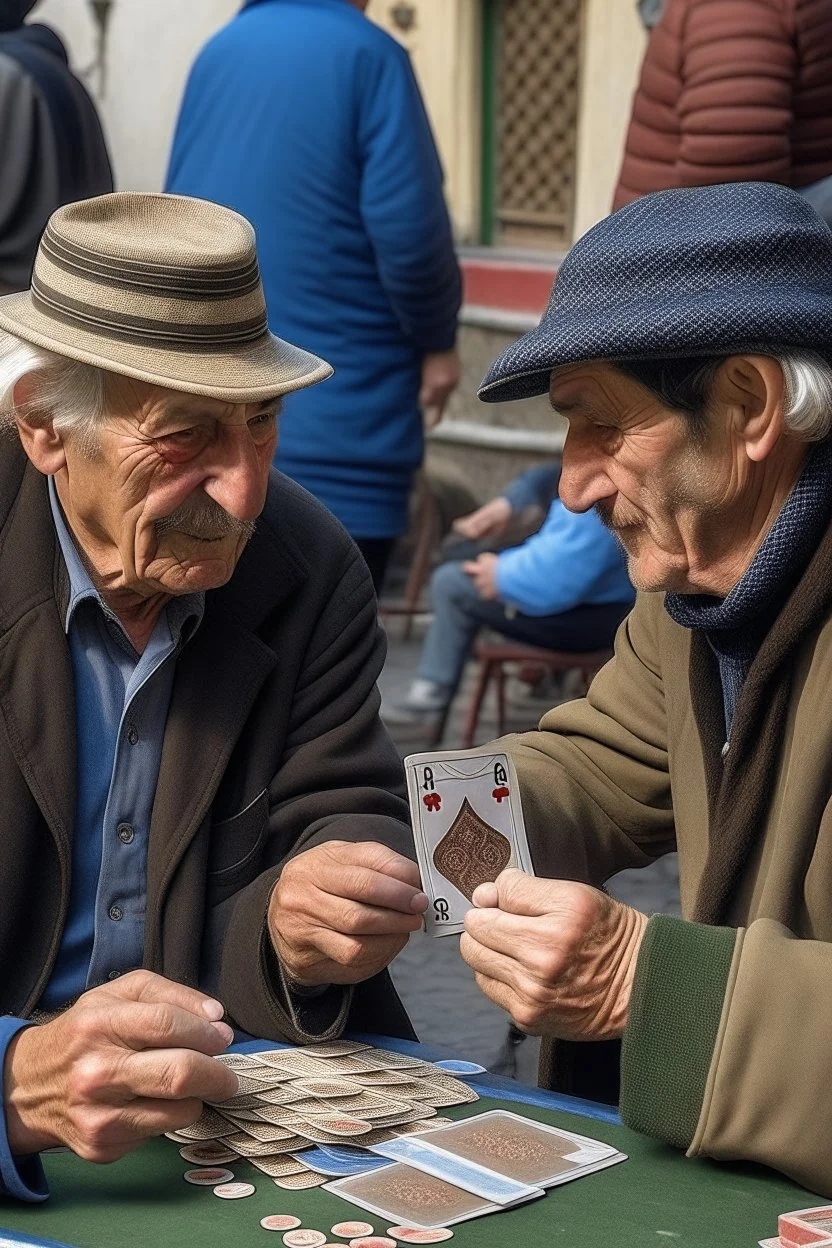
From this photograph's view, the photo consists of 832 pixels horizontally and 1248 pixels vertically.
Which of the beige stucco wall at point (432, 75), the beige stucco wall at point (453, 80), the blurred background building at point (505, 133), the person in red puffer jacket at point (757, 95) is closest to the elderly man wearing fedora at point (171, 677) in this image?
the person in red puffer jacket at point (757, 95)

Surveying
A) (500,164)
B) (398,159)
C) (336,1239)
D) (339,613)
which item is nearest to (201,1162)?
(336,1239)

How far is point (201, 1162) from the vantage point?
2.35 m

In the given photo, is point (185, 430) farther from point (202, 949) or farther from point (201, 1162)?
point (201, 1162)

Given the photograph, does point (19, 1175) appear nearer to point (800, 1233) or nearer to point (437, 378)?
point (800, 1233)

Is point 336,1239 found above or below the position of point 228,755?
below

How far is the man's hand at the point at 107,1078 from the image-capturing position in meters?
2.28

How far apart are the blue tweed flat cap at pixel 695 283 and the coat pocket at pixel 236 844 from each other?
799 millimetres

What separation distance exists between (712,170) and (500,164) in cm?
793

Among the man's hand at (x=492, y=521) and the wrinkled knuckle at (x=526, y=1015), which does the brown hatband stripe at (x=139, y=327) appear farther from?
the man's hand at (x=492, y=521)

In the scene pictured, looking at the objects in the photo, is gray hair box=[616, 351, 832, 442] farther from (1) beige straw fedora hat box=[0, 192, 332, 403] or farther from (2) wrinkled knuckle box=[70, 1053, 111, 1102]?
(2) wrinkled knuckle box=[70, 1053, 111, 1102]

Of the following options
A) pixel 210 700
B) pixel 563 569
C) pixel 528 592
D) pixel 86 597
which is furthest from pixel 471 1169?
pixel 528 592

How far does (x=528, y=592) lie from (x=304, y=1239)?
4.59m

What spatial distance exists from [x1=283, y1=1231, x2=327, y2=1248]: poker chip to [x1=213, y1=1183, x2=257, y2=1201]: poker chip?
0.12 m

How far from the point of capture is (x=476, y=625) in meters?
7.43
